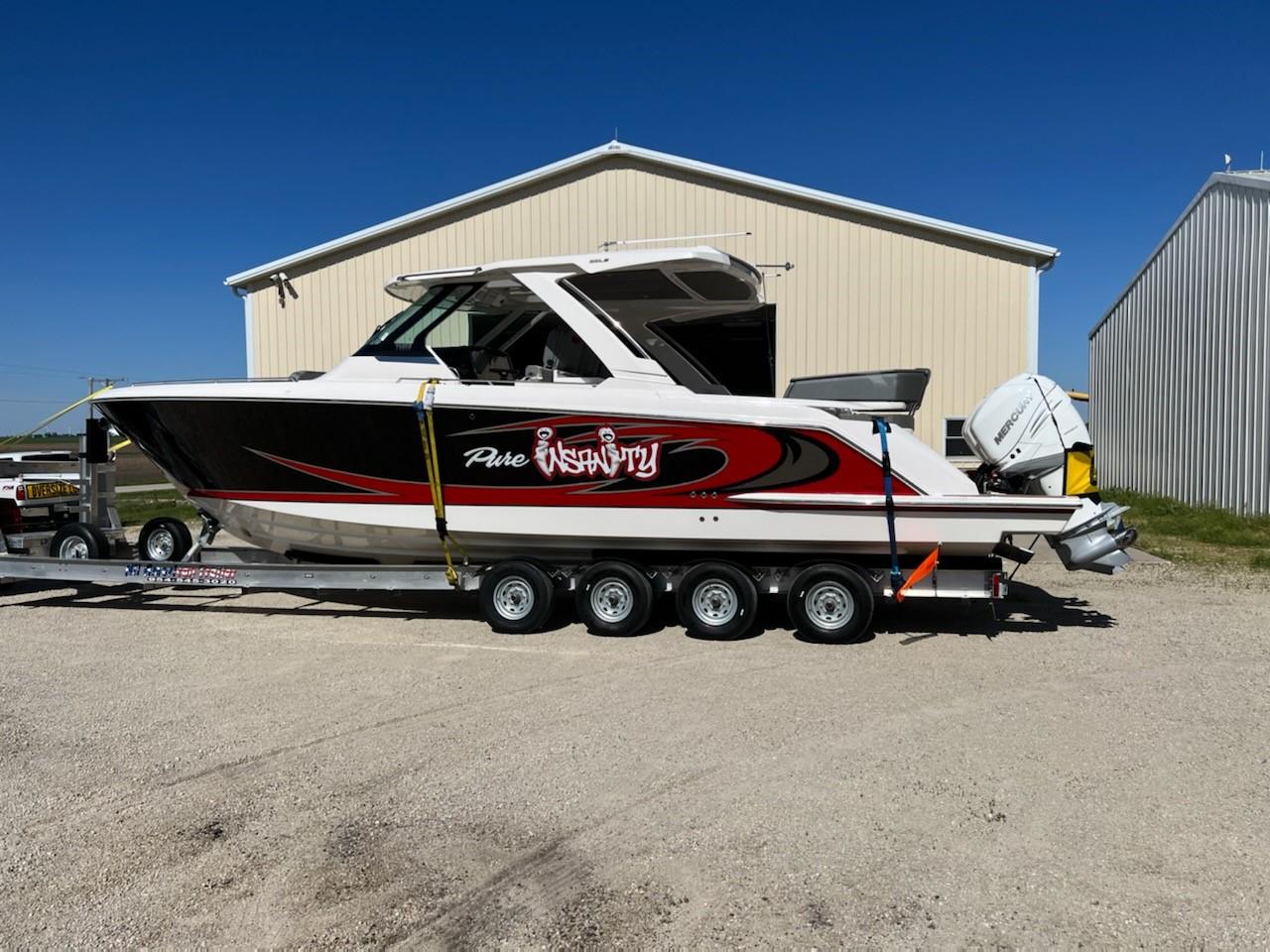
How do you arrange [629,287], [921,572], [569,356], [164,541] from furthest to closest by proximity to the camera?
[164,541]
[629,287]
[569,356]
[921,572]

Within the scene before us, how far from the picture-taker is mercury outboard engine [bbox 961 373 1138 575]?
532 centimetres

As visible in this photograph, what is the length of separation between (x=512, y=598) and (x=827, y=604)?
6.78ft

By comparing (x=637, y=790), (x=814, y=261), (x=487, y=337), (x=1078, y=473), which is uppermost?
(x=814, y=261)

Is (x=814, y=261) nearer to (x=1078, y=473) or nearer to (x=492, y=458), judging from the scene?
(x=1078, y=473)

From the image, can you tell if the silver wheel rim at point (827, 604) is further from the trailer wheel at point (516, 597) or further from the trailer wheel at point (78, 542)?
the trailer wheel at point (78, 542)

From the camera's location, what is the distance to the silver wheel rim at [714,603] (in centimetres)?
547

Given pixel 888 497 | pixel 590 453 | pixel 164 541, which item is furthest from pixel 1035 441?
pixel 164 541

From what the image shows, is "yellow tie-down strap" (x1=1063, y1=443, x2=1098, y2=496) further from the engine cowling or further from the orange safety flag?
the orange safety flag

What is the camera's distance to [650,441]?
17.7 feet

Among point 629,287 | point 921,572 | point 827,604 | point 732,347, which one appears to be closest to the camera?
point 921,572

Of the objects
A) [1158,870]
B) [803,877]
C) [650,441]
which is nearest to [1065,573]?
[650,441]

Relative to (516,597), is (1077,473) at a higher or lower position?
higher

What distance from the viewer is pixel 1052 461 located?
5.38 meters

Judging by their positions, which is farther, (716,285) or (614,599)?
(716,285)
